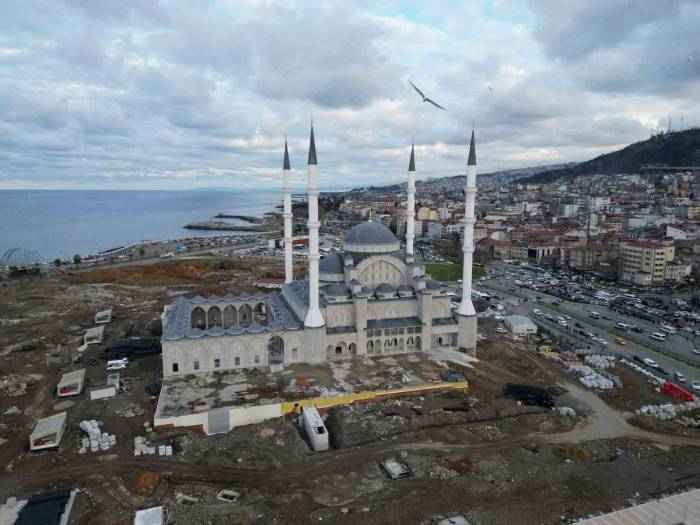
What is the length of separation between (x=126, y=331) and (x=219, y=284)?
20.3m

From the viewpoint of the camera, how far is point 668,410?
2647 centimetres

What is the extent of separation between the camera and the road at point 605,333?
35375mm

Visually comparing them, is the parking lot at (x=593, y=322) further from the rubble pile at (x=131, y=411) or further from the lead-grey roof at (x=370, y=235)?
the rubble pile at (x=131, y=411)

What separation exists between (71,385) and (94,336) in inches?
394

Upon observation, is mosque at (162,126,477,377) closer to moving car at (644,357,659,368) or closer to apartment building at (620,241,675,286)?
moving car at (644,357,659,368)

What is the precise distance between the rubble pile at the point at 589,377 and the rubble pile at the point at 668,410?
2.84m

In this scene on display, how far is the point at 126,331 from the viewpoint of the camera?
39.8 meters

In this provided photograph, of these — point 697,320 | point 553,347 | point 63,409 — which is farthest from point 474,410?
point 697,320

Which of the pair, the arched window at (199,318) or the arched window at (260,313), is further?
the arched window at (260,313)

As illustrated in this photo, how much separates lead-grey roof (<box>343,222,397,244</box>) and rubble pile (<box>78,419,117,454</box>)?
→ 21728mm

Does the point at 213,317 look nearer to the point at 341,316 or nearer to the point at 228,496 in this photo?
the point at 341,316

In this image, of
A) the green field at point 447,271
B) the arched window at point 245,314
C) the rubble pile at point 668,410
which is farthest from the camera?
the green field at point 447,271

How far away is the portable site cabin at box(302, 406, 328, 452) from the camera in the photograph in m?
22.5

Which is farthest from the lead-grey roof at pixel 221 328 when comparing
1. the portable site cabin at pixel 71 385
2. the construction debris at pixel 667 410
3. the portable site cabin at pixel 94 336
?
the construction debris at pixel 667 410
